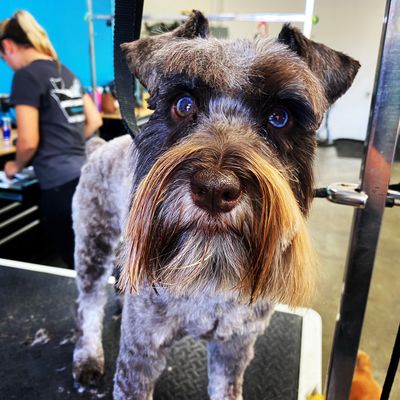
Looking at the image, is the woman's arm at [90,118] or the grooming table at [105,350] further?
the woman's arm at [90,118]

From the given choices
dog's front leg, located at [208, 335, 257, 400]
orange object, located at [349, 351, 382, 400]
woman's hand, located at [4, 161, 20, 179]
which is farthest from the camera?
woman's hand, located at [4, 161, 20, 179]

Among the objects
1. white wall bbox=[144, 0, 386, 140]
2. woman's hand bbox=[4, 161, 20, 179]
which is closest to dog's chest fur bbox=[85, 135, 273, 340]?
white wall bbox=[144, 0, 386, 140]

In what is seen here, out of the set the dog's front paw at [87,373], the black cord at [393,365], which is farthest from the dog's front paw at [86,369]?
the black cord at [393,365]

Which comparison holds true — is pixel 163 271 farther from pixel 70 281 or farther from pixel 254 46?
pixel 70 281

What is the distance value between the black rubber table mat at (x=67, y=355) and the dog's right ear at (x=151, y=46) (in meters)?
1.06

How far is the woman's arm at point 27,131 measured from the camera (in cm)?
240

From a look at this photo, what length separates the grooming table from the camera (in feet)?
4.63

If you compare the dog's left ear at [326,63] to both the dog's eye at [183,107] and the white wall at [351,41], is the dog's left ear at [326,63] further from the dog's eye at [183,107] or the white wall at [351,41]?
the white wall at [351,41]

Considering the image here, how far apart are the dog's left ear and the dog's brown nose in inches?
15.6

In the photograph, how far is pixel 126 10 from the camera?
98cm

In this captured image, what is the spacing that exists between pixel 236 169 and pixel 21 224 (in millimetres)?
3450

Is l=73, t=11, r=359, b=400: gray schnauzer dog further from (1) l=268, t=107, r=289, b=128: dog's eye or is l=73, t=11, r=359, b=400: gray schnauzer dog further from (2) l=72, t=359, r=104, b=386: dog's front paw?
(2) l=72, t=359, r=104, b=386: dog's front paw

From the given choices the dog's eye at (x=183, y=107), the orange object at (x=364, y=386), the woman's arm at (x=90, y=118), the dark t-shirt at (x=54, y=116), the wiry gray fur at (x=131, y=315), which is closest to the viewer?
the dog's eye at (x=183, y=107)

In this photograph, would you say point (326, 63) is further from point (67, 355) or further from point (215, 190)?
point (67, 355)
